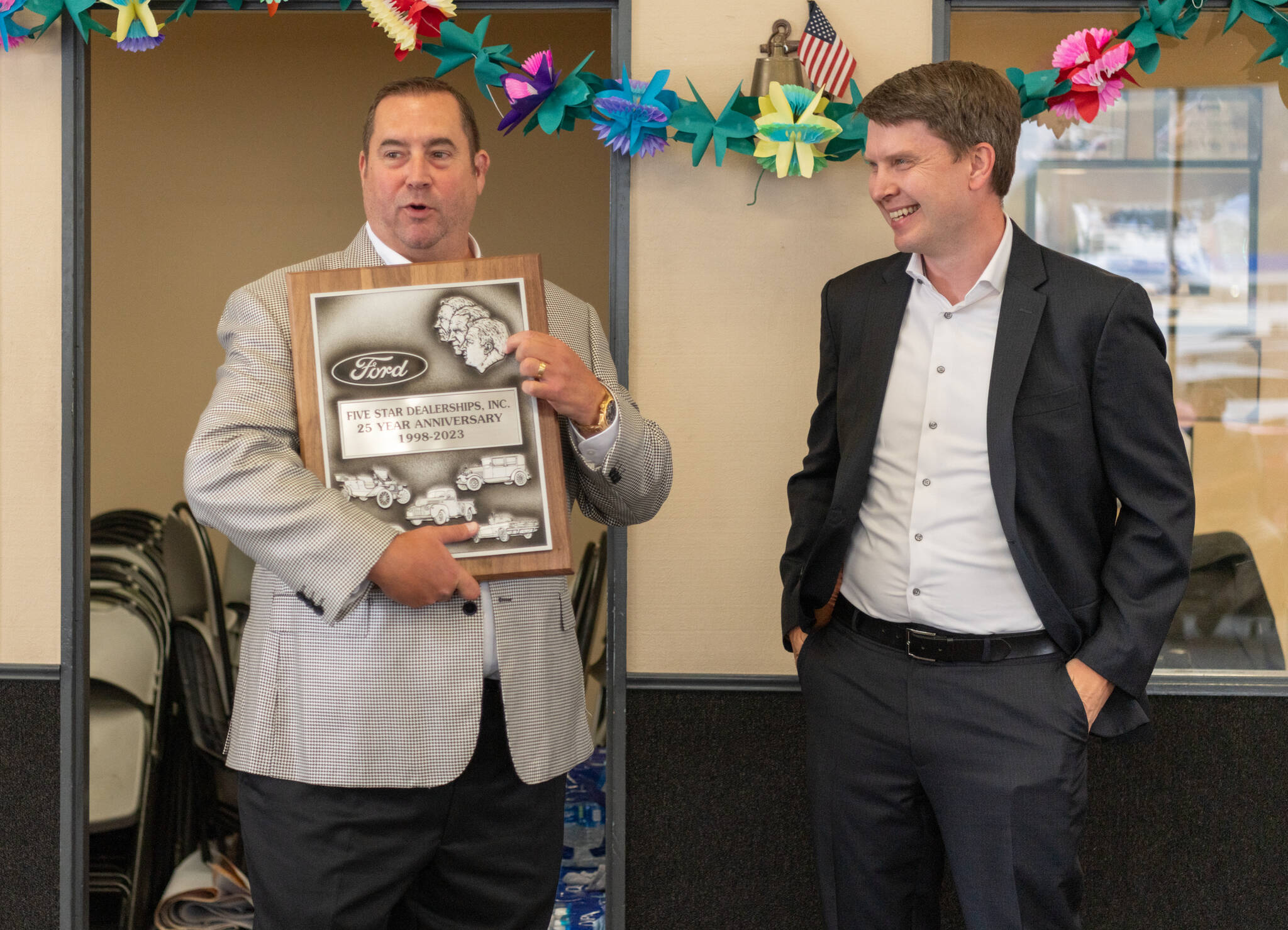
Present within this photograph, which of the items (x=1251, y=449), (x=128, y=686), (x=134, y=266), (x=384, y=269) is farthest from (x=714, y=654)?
(x=134, y=266)

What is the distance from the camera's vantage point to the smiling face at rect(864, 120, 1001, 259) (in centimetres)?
176

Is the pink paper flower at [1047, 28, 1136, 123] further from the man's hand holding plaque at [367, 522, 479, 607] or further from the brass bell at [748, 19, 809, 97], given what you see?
the man's hand holding plaque at [367, 522, 479, 607]

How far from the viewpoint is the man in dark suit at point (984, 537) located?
1.71 meters

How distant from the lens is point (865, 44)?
2400mm

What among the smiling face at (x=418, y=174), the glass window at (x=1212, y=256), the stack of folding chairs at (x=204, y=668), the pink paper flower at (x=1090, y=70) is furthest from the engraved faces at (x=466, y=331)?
the stack of folding chairs at (x=204, y=668)

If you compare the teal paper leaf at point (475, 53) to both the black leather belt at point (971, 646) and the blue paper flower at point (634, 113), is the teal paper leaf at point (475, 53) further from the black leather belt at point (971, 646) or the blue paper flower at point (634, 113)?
the black leather belt at point (971, 646)


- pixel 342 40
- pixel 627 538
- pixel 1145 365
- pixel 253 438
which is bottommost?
pixel 627 538

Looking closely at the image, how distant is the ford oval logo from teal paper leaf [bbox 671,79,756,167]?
0.86m

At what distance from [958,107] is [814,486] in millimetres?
705

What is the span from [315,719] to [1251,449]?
2228 mm

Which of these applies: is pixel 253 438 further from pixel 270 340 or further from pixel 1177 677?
pixel 1177 677

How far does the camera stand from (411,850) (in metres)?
1.72

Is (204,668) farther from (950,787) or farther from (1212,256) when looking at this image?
(1212,256)

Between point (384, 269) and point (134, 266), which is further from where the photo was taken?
point (134, 266)
